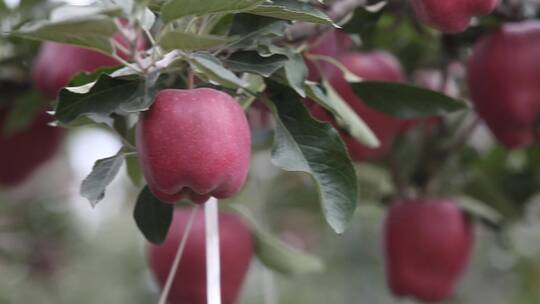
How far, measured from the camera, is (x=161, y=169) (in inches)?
24.1

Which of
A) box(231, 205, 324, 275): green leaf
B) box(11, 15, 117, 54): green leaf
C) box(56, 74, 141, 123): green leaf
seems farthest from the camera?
box(231, 205, 324, 275): green leaf

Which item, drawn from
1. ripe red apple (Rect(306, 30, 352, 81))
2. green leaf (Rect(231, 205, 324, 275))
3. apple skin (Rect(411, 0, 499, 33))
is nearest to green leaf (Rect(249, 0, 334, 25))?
apple skin (Rect(411, 0, 499, 33))

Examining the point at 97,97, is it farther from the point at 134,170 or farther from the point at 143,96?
the point at 134,170

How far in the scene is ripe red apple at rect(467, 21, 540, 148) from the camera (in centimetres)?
98

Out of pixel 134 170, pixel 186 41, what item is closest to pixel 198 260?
pixel 134 170

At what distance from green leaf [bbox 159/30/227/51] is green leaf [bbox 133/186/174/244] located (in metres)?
0.15

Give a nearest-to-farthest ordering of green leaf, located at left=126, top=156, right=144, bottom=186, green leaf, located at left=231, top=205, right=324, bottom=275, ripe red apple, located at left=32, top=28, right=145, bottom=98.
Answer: green leaf, located at left=126, top=156, right=144, bottom=186
ripe red apple, located at left=32, top=28, right=145, bottom=98
green leaf, located at left=231, top=205, right=324, bottom=275

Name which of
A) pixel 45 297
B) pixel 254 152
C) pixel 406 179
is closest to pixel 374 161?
pixel 406 179

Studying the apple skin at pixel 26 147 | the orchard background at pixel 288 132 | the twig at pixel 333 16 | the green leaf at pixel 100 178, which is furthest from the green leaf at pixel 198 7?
the apple skin at pixel 26 147

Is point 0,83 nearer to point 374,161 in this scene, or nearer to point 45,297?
point 374,161

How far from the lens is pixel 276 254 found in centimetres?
107

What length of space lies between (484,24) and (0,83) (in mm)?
560

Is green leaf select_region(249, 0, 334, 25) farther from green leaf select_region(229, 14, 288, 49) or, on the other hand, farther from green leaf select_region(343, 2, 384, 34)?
green leaf select_region(343, 2, 384, 34)

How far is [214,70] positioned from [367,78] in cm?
47
